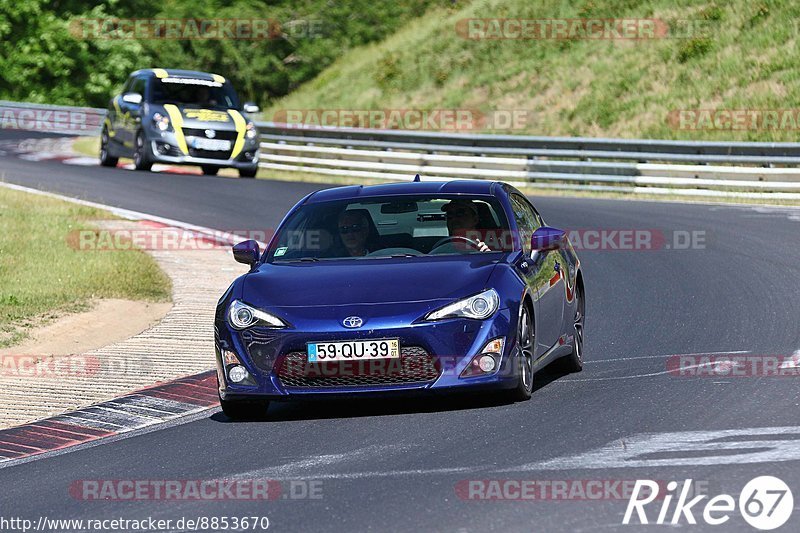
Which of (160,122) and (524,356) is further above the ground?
(524,356)

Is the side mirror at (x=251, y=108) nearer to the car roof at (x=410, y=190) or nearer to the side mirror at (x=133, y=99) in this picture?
the side mirror at (x=133, y=99)

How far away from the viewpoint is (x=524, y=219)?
34.3ft

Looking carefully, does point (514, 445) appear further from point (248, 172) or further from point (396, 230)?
point (248, 172)

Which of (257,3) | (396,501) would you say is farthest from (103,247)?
(257,3)

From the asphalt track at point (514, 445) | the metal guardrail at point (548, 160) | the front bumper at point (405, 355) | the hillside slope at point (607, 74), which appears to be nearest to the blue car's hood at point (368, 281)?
the front bumper at point (405, 355)

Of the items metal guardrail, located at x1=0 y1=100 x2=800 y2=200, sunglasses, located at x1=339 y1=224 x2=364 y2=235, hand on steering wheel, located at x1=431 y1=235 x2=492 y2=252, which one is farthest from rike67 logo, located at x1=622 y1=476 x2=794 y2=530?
metal guardrail, located at x1=0 y1=100 x2=800 y2=200

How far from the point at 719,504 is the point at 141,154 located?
76.0ft

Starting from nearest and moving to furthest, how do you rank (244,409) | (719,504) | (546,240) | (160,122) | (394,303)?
(719,504)
(394,303)
(244,409)
(546,240)
(160,122)

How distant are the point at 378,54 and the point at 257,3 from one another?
10.5m

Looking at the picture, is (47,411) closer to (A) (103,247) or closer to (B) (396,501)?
(B) (396,501)

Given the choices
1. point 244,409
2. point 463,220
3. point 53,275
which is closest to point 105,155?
point 53,275

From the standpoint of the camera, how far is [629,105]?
120ft

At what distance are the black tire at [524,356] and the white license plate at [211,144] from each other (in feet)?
62.1

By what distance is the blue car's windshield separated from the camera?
9.72 m
